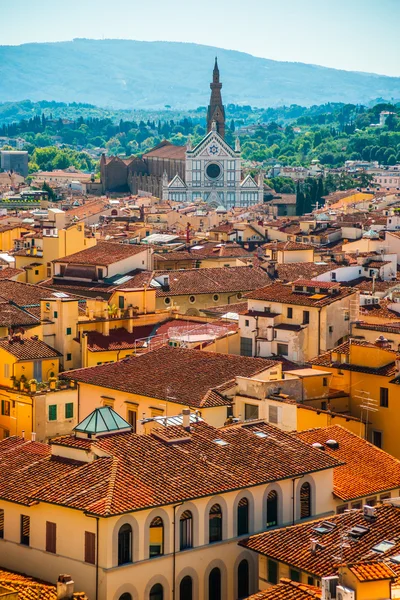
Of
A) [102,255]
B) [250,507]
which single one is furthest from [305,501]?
[102,255]

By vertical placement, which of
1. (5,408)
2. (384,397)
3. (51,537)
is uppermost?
(384,397)

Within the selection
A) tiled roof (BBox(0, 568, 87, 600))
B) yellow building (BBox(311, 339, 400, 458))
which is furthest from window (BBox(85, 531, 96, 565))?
yellow building (BBox(311, 339, 400, 458))

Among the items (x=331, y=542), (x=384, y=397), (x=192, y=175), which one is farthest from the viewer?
(x=192, y=175)

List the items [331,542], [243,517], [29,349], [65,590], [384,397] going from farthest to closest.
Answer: [29,349] → [384,397] → [243,517] → [331,542] → [65,590]

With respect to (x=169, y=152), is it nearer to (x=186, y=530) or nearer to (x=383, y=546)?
(x=186, y=530)

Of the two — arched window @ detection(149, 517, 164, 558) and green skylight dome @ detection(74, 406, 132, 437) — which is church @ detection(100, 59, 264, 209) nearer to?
green skylight dome @ detection(74, 406, 132, 437)

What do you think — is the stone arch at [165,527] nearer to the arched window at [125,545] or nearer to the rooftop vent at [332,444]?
the arched window at [125,545]

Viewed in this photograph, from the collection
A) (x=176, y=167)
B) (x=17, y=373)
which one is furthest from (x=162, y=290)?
(x=176, y=167)
